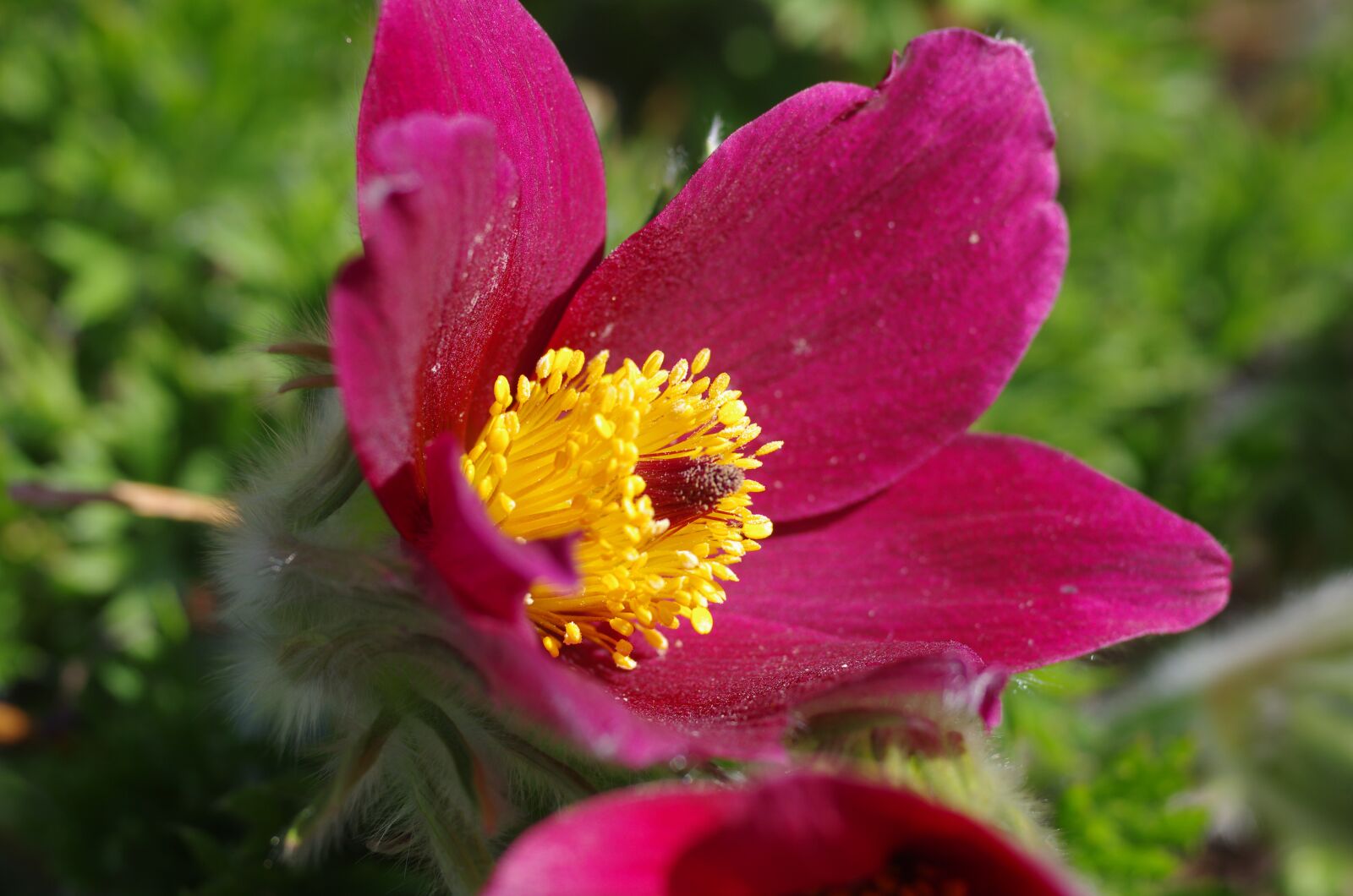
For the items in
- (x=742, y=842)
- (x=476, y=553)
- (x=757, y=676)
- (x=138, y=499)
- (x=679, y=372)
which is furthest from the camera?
(x=138, y=499)

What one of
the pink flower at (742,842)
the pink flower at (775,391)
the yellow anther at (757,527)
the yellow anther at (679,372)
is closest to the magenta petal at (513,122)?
the pink flower at (775,391)

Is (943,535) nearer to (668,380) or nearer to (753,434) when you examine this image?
(753,434)

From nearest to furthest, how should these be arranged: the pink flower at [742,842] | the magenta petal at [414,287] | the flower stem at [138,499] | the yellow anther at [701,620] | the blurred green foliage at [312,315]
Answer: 1. the pink flower at [742,842]
2. the magenta petal at [414,287]
3. the yellow anther at [701,620]
4. the flower stem at [138,499]
5. the blurred green foliage at [312,315]

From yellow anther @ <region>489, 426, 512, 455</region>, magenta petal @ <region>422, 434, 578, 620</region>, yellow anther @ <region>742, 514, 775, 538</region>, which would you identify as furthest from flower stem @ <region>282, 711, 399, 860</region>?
yellow anther @ <region>742, 514, 775, 538</region>

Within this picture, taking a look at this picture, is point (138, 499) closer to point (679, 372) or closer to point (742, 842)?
point (679, 372)

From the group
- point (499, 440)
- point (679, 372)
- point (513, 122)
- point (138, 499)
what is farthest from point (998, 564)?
point (138, 499)

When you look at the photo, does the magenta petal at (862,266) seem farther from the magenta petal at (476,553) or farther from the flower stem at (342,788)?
the flower stem at (342,788)

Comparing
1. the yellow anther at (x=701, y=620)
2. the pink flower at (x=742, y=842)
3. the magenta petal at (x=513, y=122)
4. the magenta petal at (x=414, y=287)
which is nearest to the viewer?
the pink flower at (x=742, y=842)
